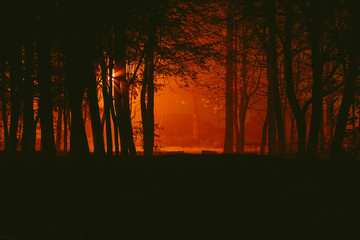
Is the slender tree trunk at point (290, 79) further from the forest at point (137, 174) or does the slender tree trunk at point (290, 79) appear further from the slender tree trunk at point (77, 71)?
the slender tree trunk at point (77, 71)

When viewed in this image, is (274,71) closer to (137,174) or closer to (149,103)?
(149,103)

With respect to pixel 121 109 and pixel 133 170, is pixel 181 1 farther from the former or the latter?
pixel 133 170

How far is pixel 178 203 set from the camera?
7074 millimetres

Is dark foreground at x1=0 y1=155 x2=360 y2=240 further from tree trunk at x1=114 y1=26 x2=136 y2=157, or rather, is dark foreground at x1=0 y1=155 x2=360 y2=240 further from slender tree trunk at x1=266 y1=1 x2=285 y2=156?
slender tree trunk at x1=266 y1=1 x2=285 y2=156

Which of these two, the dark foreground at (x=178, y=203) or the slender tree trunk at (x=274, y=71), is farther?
the slender tree trunk at (x=274, y=71)

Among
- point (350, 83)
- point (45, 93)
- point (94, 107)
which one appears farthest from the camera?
point (94, 107)

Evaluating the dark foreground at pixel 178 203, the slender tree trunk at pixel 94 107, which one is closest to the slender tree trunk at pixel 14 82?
the dark foreground at pixel 178 203

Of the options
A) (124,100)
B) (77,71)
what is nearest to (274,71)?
(124,100)

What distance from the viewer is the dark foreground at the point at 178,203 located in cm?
595

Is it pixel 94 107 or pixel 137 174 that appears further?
pixel 94 107

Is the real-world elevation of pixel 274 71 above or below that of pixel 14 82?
above

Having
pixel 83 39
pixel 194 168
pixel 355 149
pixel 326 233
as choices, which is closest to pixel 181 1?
pixel 83 39

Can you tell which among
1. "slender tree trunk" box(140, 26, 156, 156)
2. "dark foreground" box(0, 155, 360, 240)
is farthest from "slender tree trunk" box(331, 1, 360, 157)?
"slender tree trunk" box(140, 26, 156, 156)

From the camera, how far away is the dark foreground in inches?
234
